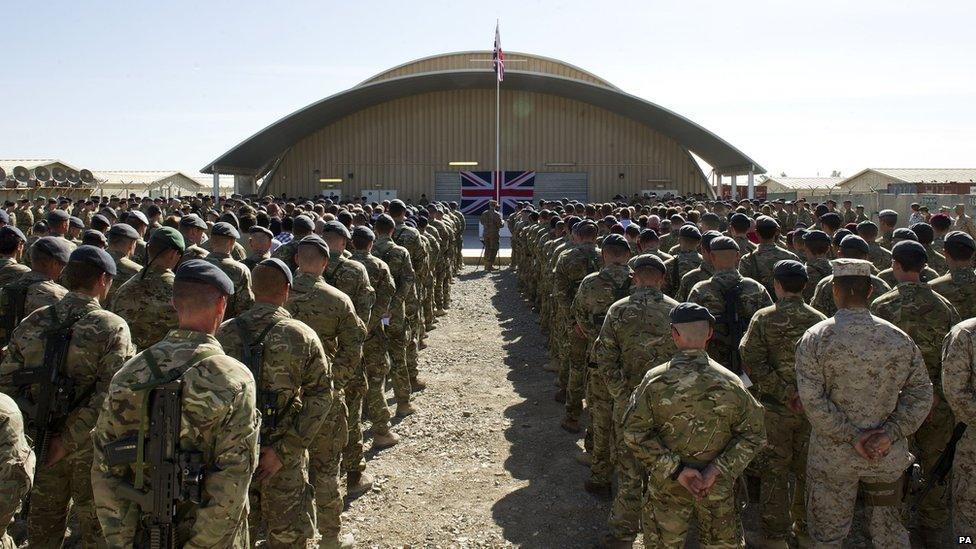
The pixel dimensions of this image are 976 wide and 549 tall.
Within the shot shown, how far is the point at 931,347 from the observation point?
16.2 ft

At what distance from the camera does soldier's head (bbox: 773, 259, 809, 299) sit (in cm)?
471

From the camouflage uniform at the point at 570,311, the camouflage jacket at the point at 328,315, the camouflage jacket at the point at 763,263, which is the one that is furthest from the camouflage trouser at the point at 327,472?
the camouflage jacket at the point at 763,263

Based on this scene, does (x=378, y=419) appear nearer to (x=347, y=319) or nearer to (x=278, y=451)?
(x=347, y=319)

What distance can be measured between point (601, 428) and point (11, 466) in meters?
4.03

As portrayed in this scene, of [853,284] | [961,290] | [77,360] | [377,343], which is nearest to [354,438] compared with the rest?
[377,343]

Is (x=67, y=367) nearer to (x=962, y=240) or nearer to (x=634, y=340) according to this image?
(x=634, y=340)

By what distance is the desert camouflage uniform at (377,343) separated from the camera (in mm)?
6828

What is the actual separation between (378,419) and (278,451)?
3.37 m

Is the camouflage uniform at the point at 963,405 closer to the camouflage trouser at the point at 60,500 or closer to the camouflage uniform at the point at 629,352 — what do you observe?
the camouflage uniform at the point at 629,352

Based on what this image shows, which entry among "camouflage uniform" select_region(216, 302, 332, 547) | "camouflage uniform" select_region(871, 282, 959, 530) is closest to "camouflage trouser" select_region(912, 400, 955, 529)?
"camouflage uniform" select_region(871, 282, 959, 530)

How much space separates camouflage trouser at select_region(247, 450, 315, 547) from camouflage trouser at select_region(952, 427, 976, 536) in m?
3.73

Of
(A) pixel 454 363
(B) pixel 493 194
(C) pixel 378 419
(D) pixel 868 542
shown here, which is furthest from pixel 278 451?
(B) pixel 493 194

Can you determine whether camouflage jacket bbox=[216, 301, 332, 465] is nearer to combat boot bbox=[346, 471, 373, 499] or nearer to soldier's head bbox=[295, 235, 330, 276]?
soldier's head bbox=[295, 235, 330, 276]

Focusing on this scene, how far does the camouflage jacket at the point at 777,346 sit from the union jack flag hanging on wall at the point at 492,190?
86.3 ft
